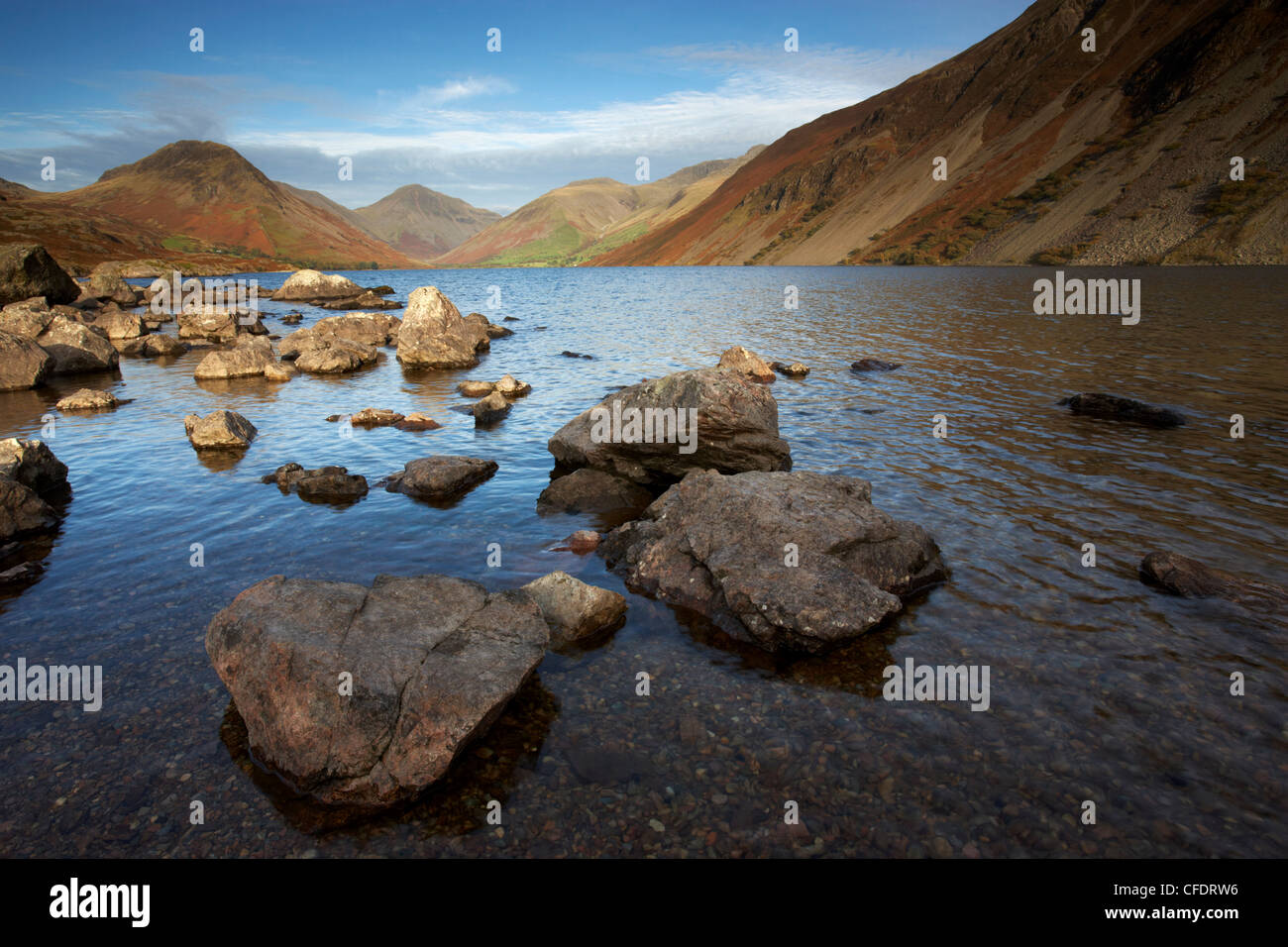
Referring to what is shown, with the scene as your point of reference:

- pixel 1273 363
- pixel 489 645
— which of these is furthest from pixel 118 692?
pixel 1273 363

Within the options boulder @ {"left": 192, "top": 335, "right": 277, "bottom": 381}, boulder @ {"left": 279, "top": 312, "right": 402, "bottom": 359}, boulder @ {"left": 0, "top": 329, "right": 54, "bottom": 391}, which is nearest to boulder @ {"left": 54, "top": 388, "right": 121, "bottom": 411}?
boulder @ {"left": 0, "top": 329, "right": 54, "bottom": 391}

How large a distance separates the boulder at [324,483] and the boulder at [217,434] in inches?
200

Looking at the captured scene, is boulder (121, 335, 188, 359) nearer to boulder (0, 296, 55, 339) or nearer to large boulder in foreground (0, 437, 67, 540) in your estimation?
boulder (0, 296, 55, 339)

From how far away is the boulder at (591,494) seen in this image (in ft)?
58.2

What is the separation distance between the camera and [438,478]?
1845 centimetres

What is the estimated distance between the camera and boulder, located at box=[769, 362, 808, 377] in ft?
115

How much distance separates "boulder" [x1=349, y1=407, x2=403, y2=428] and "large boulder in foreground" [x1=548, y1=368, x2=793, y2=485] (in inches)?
467

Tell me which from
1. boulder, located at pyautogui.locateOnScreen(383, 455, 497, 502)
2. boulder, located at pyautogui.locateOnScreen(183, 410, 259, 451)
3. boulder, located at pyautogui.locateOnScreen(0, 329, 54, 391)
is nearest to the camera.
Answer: boulder, located at pyautogui.locateOnScreen(383, 455, 497, 502)

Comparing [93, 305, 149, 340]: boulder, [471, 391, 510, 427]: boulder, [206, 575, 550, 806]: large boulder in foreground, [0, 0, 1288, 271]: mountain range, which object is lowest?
[206, 575, 550, 806]: large boulder in foreground

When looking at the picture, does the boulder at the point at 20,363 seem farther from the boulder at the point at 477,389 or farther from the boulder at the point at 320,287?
the boulder at the point at 320,287

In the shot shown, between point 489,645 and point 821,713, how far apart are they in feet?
16.3

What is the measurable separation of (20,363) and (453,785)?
134 feet

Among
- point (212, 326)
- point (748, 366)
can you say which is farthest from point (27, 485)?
point (212, 326)
